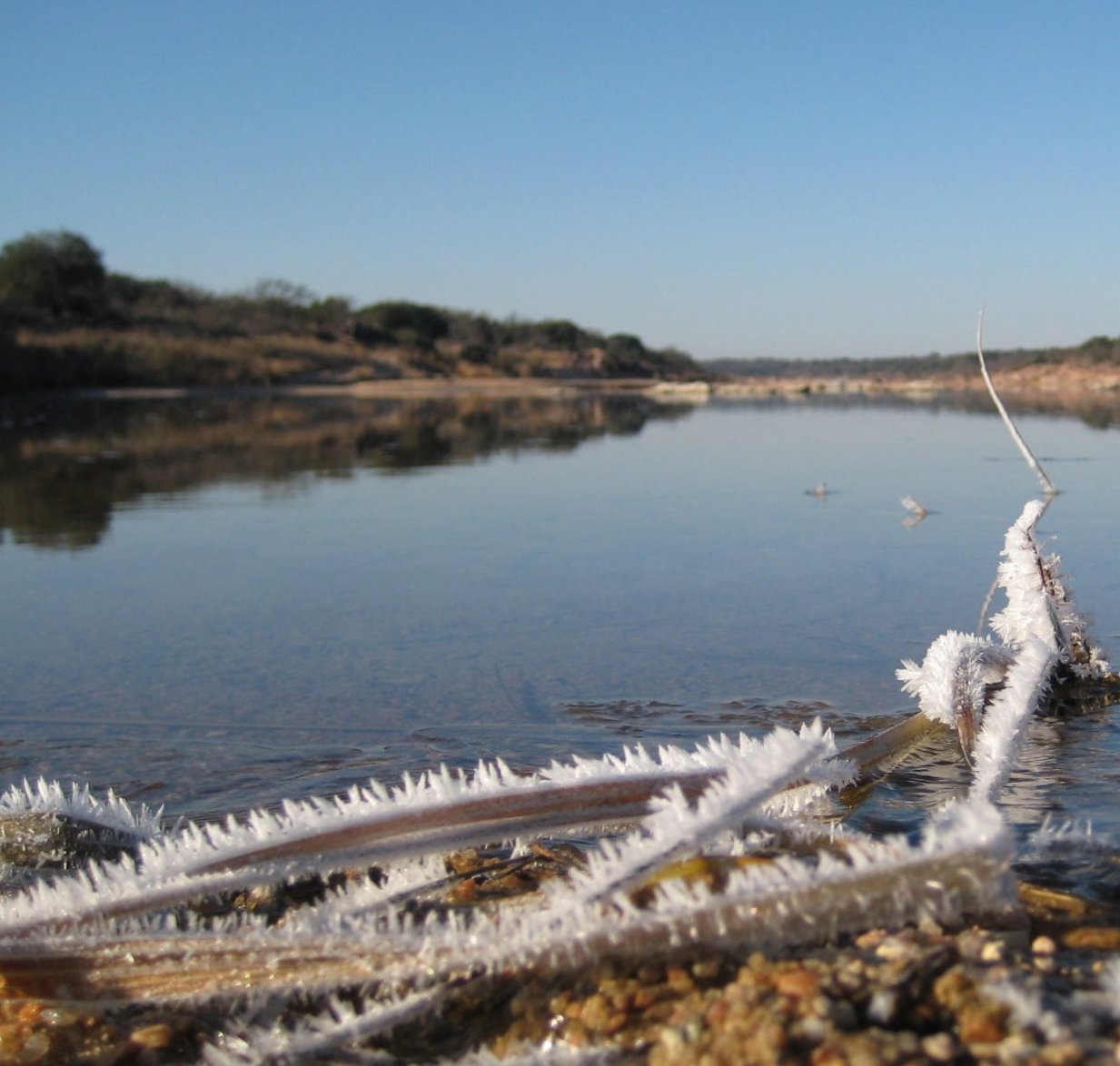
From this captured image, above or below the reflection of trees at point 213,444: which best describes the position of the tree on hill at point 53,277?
above

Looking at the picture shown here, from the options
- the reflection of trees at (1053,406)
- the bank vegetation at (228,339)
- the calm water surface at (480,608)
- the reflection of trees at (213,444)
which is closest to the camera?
the calm water surface at (480,608)

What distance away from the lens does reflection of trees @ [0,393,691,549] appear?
8.22 meters

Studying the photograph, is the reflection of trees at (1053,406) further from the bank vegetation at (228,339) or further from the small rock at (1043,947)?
the bank vegetation at (228,339)

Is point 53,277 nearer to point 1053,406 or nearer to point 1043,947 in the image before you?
point 1053,406

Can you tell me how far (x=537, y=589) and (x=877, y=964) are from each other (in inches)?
146

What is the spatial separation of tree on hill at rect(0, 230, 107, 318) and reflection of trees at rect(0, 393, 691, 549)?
19361 mm

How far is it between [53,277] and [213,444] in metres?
34.3

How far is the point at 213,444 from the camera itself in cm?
1377

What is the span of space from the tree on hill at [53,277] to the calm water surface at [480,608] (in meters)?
35.9

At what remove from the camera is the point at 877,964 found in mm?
1188

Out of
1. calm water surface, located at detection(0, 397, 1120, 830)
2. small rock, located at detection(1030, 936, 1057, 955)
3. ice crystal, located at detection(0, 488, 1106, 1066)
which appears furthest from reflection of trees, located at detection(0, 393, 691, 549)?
small rock, located at detection(1030, 936, 1057, 955)

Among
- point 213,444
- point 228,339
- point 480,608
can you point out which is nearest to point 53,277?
point 228,339

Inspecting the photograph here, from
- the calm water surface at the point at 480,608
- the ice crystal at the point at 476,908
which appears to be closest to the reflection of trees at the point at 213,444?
the calm water surface at the point at 480,608

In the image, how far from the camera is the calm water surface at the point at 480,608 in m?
2.84
